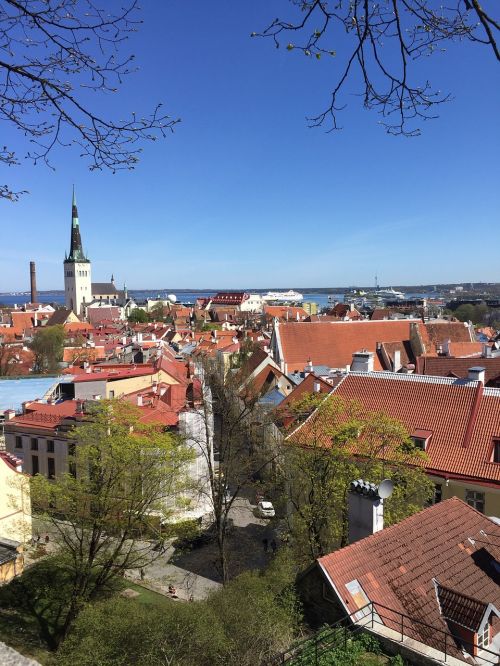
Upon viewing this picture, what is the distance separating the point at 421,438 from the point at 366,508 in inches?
327

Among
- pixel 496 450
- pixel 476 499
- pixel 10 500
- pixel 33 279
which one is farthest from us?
pixel 33 279

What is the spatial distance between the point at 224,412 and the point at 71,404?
34.3 ft

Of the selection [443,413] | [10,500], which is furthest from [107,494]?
[443,413]

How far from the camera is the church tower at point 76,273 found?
13288cm

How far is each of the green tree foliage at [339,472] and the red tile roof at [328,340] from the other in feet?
78.4

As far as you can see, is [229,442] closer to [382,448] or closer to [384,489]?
[382,448]

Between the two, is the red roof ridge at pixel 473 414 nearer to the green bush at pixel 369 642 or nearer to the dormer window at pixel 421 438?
the dormer window at pixel 421 438

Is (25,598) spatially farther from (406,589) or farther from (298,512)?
(406,589)

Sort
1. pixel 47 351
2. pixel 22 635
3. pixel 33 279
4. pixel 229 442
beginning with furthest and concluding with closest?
pixel 33 279 → pixel 47 351 → pixel 229 442 → pixel 22 635

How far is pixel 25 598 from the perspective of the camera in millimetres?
17188

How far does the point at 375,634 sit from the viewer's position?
7.88m

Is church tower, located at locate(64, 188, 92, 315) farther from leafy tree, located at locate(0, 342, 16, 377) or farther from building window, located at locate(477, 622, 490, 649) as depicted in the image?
building window, located at locate(477, 622, 490, 649)

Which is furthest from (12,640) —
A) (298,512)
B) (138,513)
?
(298,512)

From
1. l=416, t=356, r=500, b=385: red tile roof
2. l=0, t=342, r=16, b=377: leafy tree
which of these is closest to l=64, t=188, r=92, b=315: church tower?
l=0, t=342, r=16, b=377: leafy tree
